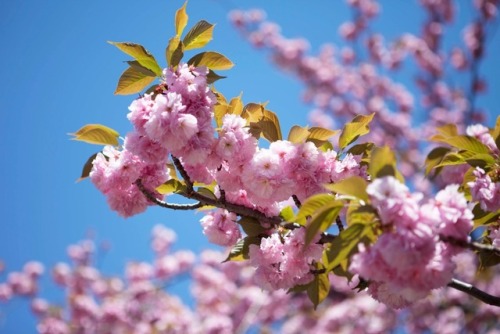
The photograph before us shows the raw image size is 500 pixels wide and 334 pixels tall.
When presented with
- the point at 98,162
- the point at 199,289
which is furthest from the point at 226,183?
the point at 199,289

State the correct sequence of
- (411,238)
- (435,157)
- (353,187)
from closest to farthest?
(411,238)
(353,187)
(435,157)

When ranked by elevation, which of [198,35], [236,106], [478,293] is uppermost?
[198,35]

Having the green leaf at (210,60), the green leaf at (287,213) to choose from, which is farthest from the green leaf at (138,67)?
the green leaf at (287,213)

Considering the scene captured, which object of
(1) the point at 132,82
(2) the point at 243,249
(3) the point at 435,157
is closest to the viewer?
(1) the point at 132,82

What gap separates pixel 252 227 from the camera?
65.6 inches

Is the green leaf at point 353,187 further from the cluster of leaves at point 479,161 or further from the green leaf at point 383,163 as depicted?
the cluster of leaves at point 479,161

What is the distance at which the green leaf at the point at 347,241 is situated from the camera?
117 cm

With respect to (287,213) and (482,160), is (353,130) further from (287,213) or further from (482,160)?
(482,160)

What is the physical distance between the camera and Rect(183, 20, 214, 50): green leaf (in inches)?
62.7

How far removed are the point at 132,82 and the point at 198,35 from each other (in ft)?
1.00

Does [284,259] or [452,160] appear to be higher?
[452,160]

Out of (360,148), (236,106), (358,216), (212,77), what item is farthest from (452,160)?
(212,77)

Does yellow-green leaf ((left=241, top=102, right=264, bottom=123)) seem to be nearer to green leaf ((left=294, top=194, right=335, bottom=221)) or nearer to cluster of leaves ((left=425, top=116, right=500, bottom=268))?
green leaf ((left=294, top=194, right=335, bottom=221))

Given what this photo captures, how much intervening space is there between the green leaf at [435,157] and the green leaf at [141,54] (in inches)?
47.0
